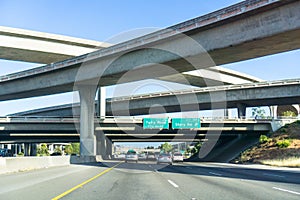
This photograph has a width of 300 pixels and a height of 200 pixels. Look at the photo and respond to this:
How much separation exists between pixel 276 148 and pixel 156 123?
17759mm

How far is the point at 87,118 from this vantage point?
45.2m

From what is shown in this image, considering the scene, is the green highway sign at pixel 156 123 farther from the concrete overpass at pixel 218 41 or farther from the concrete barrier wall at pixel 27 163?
the concrete barrier wall at pixel 27 163

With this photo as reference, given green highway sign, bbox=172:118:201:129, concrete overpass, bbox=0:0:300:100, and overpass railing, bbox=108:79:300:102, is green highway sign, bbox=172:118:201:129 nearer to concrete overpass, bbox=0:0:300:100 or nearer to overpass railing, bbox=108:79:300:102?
Answer: overpass railing, bbox=108:79:300:102

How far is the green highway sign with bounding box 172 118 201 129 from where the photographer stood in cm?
5403

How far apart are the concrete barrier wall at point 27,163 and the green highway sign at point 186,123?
23.8 metres

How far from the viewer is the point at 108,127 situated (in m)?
55.7

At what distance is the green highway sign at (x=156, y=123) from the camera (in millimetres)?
54066

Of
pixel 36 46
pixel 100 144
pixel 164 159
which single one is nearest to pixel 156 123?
pixel 164 159

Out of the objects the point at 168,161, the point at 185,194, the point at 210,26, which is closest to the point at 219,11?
the point at 210,26

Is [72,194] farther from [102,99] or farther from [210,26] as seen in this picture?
[102,99]

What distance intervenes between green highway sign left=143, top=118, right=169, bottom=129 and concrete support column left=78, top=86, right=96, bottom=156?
11.4 meters

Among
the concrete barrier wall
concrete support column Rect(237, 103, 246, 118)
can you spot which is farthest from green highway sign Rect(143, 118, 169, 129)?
the concrete barrier wall

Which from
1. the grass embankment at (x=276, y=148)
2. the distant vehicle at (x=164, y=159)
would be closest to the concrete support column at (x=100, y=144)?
the distant vehicle at (x=164, y=159)

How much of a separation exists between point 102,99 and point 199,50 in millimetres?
37845
